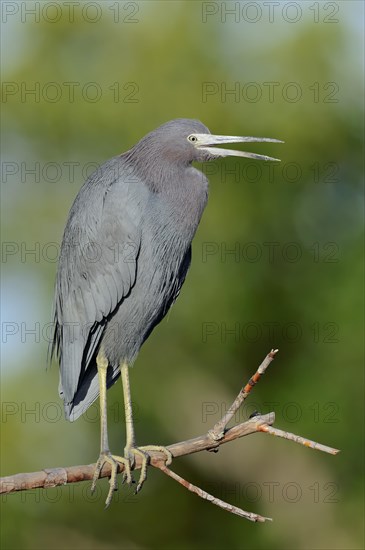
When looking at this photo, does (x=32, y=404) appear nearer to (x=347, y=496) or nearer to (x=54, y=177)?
(x=54, y=177)

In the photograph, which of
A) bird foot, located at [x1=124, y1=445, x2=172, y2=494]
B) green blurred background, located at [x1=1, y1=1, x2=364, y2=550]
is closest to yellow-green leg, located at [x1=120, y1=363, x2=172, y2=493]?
bird foot, located at [x1=124, y1=445, x2=172, y2=494]

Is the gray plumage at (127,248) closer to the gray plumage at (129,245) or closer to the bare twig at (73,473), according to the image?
the gray plumage at (129,245)

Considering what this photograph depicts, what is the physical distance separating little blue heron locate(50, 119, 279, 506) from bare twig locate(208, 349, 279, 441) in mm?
699

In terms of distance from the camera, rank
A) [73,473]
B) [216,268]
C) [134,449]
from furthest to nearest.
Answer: [216,268] → [134,449] → [73,473]

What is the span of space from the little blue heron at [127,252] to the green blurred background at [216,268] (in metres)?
6.27

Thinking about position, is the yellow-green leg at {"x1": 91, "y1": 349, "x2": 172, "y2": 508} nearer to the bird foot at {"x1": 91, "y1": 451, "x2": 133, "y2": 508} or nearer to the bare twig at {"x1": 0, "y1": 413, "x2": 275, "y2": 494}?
the bird foot at {"x1": 91, "y1": 451, "x2": 133, "y2": 508}

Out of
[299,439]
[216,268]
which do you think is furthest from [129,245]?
[216,268]

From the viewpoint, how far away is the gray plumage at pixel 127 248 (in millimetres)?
4043

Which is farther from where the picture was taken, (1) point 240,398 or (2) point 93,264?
(2) point 93,264

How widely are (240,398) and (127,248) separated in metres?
1.20

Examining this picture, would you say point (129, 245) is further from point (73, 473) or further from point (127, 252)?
point (73, 473)

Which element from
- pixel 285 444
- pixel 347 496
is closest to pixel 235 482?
pixel 285 444

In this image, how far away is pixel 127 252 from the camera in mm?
4047

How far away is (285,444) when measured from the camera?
10.9 m
